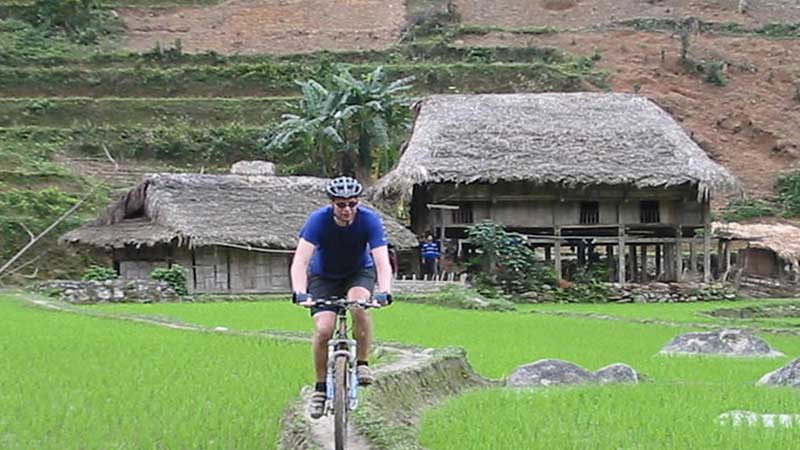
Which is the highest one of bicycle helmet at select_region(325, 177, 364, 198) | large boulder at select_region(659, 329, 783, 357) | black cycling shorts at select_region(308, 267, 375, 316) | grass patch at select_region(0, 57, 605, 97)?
grass patch at select_region(0, 57, 605, 97)

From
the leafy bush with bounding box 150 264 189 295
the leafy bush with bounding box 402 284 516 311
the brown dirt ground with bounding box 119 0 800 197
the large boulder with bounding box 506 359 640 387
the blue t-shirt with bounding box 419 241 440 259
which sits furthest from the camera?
the brown dirt ground with bounding box 119 0 800 197

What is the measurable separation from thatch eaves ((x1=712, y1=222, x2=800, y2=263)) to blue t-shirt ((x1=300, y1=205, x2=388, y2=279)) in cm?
2241

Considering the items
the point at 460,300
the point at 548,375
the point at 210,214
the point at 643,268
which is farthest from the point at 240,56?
the point at 548,375

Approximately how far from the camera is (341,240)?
6172mm

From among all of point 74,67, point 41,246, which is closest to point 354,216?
point 41,246

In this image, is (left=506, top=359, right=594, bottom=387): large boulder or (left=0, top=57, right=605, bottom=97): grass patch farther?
(left=0, top=57, right=605, bottom=97): grass patch

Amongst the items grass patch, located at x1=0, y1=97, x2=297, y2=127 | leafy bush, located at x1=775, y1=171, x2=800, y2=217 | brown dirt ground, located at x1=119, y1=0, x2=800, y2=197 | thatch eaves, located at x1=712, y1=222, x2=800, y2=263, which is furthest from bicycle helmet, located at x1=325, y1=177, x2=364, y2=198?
brown dirt ground, located at x1=119, y1=0, x2=800, y2=197

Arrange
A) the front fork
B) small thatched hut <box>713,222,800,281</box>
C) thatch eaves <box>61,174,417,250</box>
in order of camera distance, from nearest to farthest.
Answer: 1. the front fork
2. thatch eaves <box>61,174,417,250</box>
3. small thatched hut <box>713,222,800,281</box>

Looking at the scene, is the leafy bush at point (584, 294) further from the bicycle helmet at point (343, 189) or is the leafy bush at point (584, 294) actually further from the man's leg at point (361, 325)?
the bicycle helmet at point (343, 189)

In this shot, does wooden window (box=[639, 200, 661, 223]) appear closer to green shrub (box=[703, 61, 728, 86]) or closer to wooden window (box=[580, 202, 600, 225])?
wooden window (box=[580, 202, 600, 225])

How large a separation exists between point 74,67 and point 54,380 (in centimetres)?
3445

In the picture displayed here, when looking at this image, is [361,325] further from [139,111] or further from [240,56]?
[240,56]

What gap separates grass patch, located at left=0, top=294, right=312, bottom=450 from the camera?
21.5ft

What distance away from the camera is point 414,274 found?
27.2m
